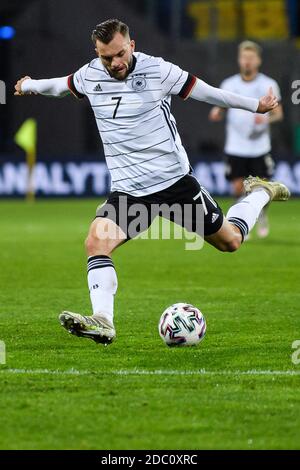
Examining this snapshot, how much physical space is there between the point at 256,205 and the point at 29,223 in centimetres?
1073

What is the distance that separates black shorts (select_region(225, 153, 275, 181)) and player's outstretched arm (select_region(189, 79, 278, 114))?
26.5 ft

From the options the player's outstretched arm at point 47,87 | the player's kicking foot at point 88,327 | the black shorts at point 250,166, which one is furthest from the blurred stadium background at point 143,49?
the player's kicking foot at point 88,327

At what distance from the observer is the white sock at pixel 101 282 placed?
7328mm

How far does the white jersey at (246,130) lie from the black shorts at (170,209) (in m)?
7.92

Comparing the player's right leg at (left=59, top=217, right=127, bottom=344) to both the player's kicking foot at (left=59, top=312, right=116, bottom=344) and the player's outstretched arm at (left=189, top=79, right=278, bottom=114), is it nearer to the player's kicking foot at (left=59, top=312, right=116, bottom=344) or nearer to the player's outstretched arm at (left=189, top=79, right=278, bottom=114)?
the player's kicking foot at (left=59, top=312, right=116, bottom=344)

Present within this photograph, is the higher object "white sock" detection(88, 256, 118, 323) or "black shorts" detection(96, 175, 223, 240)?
"black shorts" detection(96, 175, 223, 240)

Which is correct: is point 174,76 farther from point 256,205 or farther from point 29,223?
point 29,223

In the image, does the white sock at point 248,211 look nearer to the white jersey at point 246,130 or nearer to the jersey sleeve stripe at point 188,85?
the jersey sleeve stripe at point 188,85

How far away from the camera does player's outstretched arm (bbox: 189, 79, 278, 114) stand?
7594 millimetres

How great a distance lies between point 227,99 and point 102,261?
140 cm

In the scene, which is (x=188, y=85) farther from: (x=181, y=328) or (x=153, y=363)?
(x=153, y=363)

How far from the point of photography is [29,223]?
19047 millimetres

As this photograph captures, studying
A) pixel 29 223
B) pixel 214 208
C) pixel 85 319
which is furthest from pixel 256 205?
pixel 29 223

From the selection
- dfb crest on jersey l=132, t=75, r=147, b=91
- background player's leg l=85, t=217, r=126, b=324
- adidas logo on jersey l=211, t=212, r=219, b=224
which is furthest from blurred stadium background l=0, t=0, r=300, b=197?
background player's leg l=85, t=217, r=126, b=324
